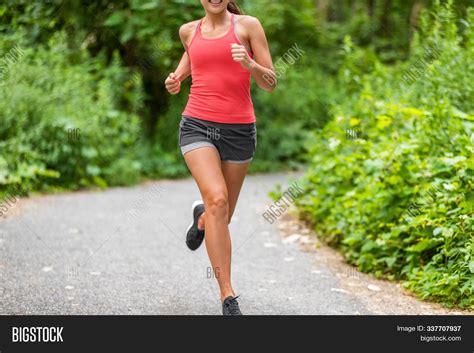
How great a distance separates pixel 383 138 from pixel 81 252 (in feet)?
9.77

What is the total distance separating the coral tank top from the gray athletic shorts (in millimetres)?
40

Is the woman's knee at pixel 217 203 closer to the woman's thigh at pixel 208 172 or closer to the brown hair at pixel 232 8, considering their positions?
the woman's thigh at pixel 208 172

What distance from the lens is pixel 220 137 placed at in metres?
4.29

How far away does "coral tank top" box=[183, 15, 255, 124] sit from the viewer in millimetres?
4148

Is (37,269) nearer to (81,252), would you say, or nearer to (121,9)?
(81,252)

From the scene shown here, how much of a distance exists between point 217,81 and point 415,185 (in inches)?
93.1

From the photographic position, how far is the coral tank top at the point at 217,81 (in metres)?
4.15

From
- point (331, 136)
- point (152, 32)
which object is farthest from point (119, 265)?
point (152, 32)

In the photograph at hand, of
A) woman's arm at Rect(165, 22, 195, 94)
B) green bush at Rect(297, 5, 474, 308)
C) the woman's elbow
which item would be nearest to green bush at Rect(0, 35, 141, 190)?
green bush at Rect(297, 5, 474, 308)

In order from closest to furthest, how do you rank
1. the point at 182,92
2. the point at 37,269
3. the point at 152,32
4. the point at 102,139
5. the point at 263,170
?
the point at 37,269, the point at 102,139, the point at 152,32, the point at 182,92, the point at 263,170

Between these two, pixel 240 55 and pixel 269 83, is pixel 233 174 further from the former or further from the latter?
pixel 240 55

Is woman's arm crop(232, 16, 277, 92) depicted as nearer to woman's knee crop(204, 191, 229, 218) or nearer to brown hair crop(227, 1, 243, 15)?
brown hair crop(227, 1, 243, 15)

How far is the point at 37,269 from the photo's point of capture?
5.57m

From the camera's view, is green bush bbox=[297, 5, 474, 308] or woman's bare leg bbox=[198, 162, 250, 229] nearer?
woman's bare leg bbox=[198, 162, 250, 229]
